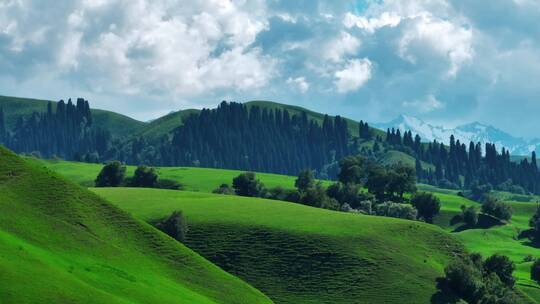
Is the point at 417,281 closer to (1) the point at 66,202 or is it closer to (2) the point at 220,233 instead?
(2) the point at 220,233

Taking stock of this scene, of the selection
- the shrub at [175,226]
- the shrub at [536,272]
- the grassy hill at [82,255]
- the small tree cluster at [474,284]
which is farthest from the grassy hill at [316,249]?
the shrub at [536,272]

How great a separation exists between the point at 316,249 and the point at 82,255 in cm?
5775

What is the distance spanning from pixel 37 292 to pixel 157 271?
38029mm

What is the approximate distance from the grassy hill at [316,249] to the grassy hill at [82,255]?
669 inches

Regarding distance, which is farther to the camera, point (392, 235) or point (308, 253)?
point (392, 235)

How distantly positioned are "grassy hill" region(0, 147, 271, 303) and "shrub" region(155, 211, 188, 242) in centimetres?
2617

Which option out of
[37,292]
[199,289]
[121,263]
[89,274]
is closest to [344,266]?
[199,289]

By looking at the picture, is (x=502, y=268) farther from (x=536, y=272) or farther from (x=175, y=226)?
(x=175, y=226)

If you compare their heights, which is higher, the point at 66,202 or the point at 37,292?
the point at 66,202

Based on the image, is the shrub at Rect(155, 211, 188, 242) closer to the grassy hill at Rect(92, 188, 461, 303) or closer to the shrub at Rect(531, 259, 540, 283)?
the grassy hill at Rect(92, 188, 461, 303)

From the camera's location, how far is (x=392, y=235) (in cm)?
16025

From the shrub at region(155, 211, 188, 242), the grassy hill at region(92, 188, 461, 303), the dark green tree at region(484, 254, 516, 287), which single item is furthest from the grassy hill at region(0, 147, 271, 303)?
the dark green tree at region(484, 254, 516, 287)

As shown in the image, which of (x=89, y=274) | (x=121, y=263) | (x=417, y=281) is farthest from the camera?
(x=417, y=281)

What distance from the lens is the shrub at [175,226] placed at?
498 feet
